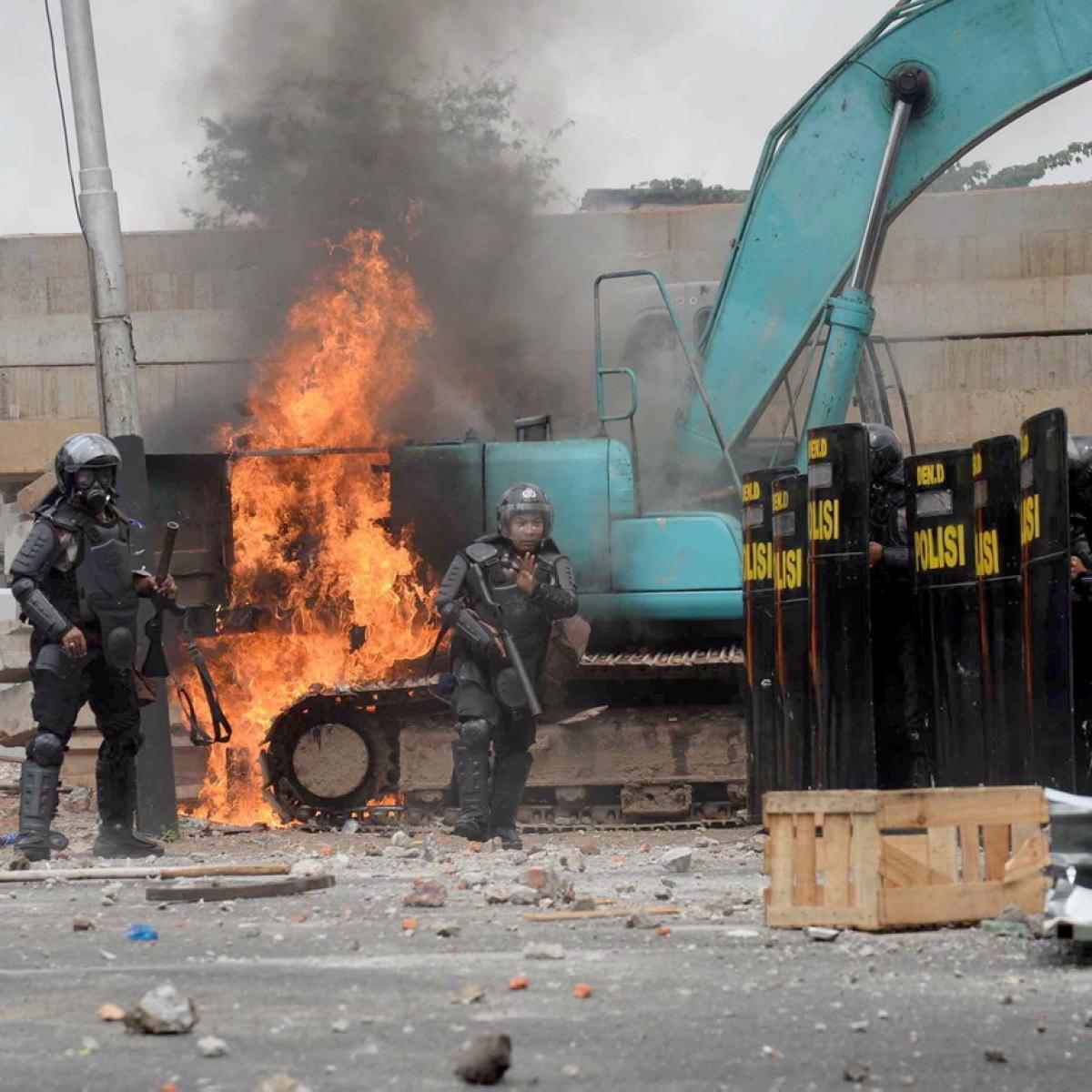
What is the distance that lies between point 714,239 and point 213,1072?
16778 millimetres

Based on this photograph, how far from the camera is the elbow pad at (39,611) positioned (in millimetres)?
10250

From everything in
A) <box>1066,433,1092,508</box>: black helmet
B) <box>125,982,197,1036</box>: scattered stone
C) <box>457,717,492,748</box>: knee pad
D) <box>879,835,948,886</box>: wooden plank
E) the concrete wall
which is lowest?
<box>125,982,197,1036</box>: scattered stone

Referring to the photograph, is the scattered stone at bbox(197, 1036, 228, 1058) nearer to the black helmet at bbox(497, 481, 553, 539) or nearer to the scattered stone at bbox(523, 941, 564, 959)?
the scattered stone at bbox(523, 941, 564, 959)

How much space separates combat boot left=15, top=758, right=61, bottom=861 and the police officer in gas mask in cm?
408

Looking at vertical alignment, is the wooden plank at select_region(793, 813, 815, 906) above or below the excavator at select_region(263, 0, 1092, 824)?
below

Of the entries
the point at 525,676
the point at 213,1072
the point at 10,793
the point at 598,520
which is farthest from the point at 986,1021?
the point at 10,793

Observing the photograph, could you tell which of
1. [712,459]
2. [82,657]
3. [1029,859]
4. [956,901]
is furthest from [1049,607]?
[82,657]

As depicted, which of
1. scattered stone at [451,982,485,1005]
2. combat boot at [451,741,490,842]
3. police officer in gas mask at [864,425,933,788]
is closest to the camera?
scattered stone at [451,982,485,1005]

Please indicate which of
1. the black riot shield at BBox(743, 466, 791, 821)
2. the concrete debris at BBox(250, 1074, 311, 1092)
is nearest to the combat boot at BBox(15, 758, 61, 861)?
the black riot shield at BBox(743, 466, 791, 821)

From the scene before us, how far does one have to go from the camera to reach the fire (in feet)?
41.6

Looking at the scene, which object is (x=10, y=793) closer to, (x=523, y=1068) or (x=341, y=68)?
(x=341, y=68)

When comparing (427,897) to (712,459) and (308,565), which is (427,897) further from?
(308,565)

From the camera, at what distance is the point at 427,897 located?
7.71 meters

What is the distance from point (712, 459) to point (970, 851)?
575 cm
